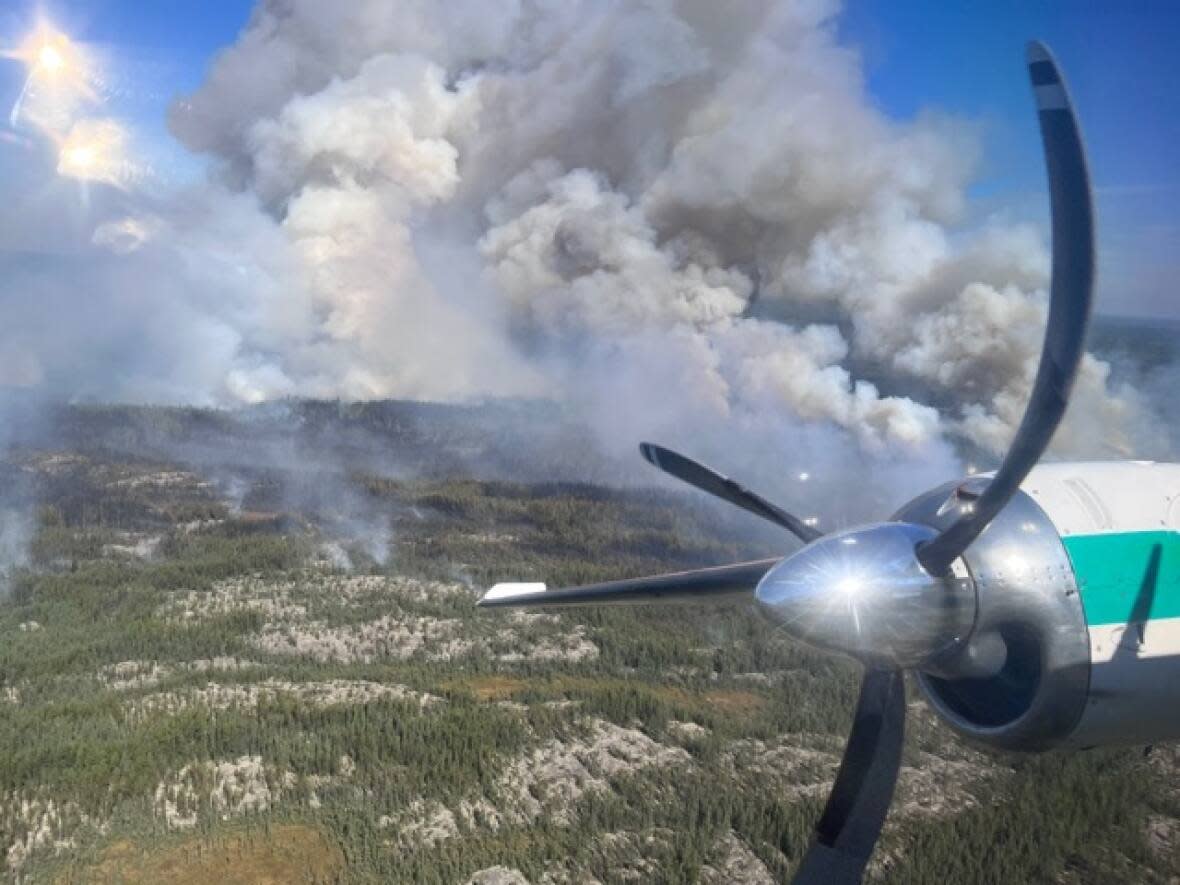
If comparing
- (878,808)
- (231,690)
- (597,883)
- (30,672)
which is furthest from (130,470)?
(878,808)

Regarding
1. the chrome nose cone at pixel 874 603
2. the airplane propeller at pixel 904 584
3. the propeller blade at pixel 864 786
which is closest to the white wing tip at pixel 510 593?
the airplane propeller at pixel 904 584

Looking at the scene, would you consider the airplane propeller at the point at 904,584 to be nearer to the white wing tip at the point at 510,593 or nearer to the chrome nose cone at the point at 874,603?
the chrome nose cone at the point at 874,603

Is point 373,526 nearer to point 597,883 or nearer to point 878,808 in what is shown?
point 597,883

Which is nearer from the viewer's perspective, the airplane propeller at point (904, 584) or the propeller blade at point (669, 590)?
the airplane propeller at point (904, 584)

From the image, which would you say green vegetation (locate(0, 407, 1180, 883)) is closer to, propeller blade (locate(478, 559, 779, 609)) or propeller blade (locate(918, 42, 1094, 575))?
propeller blade (locate(478, 559, 779, 609))

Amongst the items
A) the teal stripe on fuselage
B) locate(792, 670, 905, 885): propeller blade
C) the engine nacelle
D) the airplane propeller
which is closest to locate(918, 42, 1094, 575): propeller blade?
the airplane propeller
